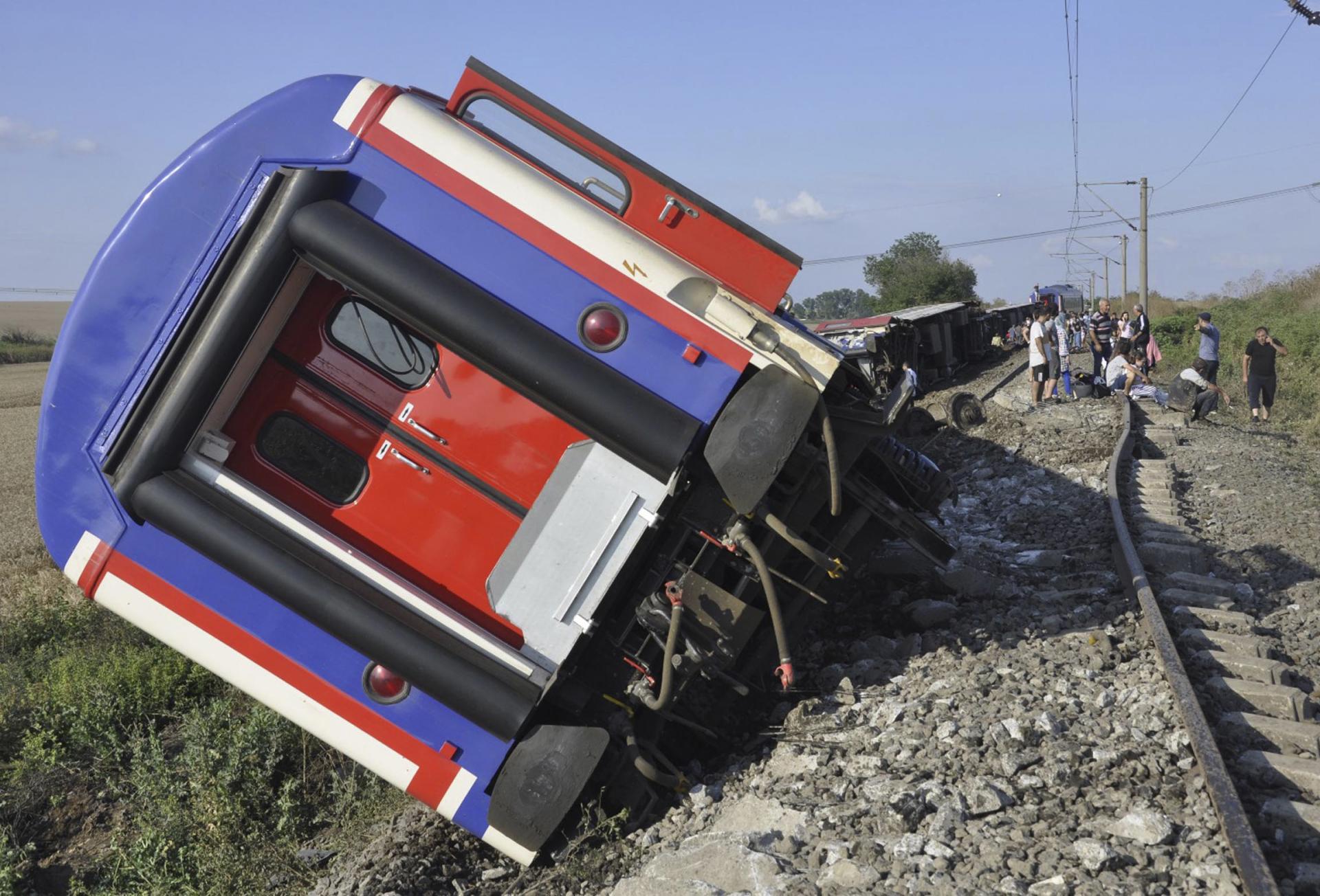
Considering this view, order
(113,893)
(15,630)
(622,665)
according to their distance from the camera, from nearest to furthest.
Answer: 1. (622,665)
2. (113,893)
3. (15,630)

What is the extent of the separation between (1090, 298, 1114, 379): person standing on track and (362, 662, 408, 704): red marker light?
45.9 feet

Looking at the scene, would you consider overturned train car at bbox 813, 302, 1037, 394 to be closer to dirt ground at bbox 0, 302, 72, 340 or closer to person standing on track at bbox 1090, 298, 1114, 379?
person standing on track at bbox 1090, 298, 1114, 379

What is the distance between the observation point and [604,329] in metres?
4.66

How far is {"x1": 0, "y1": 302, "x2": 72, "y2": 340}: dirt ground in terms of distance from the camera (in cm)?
6812

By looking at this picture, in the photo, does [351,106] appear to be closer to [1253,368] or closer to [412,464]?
[412,464]

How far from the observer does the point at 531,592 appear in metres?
4.72

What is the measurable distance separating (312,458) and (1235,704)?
4.25 meters

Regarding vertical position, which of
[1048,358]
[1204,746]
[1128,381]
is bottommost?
[1204,746]

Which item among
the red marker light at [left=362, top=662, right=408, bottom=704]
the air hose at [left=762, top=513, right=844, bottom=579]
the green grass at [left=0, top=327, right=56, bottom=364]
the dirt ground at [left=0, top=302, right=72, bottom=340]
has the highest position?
the air hose at [left=762, top=513, right=844, bottom=579]

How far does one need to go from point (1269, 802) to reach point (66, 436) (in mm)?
4922

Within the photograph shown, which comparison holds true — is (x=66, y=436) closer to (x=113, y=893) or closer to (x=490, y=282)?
(x=490, y=282)

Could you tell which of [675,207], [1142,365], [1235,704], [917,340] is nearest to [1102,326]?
[1142,365]

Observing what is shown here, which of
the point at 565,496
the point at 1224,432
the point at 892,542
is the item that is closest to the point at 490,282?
the point at 565,496

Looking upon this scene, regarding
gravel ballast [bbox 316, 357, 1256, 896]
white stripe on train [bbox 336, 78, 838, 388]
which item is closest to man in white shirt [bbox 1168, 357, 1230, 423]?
gravel ballast [bbox 316, 357, 1256, 896]
